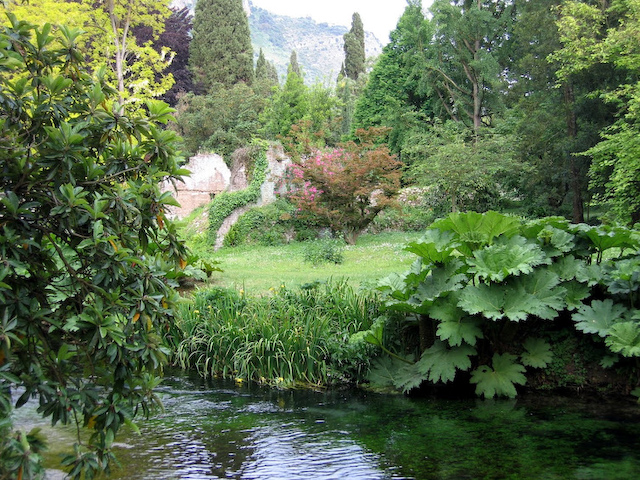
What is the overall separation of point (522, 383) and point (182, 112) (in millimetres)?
26725

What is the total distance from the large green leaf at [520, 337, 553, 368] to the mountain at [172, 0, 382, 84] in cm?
11498

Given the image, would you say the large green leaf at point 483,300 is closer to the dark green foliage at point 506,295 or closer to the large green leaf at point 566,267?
the dark green foliage at point 506,295

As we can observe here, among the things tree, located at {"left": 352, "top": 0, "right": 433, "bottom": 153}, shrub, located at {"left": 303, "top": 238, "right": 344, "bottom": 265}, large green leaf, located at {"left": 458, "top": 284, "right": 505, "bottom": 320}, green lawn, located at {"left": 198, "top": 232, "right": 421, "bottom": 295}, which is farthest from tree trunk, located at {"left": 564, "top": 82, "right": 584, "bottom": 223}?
large green leaf, located at {"left": 458, "top": 284, "right": 505, "bottom": 320}

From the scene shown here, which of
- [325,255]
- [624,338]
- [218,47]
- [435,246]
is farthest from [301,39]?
[624,338]

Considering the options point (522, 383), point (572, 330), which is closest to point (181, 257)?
point (522, 383)

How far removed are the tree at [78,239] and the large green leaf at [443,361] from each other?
145 inches

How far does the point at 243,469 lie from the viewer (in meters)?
4.95

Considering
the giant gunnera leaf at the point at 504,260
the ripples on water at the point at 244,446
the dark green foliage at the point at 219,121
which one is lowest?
the ripples on water at the point at 244,446

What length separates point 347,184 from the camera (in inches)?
696

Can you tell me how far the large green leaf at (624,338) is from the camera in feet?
19.5

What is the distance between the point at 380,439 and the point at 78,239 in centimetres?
355

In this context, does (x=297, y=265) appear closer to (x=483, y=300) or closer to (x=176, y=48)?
(x=483, y=300)

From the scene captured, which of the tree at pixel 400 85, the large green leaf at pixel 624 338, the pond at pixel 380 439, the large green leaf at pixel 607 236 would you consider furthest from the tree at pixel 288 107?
the large green leaf at pixel 624 338

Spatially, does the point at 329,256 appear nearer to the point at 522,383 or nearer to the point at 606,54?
the point at 522,383
